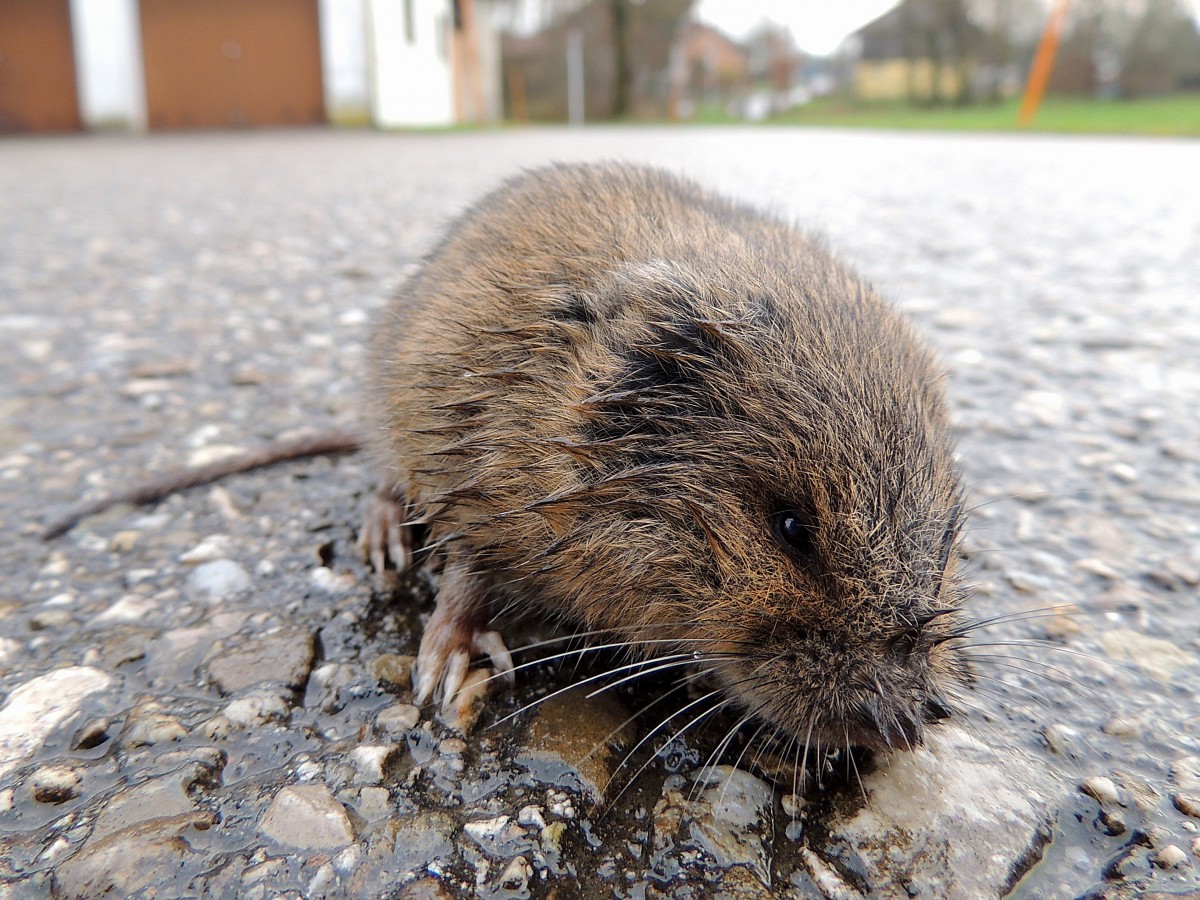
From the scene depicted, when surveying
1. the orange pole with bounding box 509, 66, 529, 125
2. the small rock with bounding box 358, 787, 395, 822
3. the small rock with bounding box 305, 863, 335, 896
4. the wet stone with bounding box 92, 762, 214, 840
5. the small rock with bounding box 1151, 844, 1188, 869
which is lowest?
the small rock with bounding box 1151, 844, 1188, 869

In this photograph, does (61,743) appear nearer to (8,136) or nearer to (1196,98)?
(8,136)

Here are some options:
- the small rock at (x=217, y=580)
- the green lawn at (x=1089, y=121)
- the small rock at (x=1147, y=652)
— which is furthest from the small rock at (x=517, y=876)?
the green lawn at (x=1089, y=121)

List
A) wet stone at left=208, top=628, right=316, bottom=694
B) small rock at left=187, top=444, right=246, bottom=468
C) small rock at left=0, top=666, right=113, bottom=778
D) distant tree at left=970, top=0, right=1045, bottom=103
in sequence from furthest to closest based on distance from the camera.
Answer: distant tree at left=970, top=0, right=1045, bottom=103 → small rock at left=187, top=444, right=246, bottom=468 → wet stone at left=208, top=628, right=316, bottom=694 → small rock at left=0, top=666, right=113, bottom=778

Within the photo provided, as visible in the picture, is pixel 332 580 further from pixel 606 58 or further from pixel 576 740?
pixel 606 58

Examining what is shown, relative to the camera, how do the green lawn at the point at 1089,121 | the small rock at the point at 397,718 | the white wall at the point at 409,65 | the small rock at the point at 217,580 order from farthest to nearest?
the white wall at the point at 409,65 → the green lawn at the point at 1089,121 → the small rock at the point at 217,580 → the small rock at the point at 397,718

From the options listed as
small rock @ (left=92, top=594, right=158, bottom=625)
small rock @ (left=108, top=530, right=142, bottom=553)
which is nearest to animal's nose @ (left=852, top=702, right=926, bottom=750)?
small rock @ (left=92, top=594, right=158, bottom=625)

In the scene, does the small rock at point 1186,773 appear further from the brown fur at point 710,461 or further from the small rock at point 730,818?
the small rock at point 730,818

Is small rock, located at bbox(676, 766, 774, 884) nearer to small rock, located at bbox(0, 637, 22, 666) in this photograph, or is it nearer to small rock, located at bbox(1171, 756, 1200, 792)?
small rock, located at bbox(1171, 756, 1200, 792)

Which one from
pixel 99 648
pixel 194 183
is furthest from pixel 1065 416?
pixel 194 183
